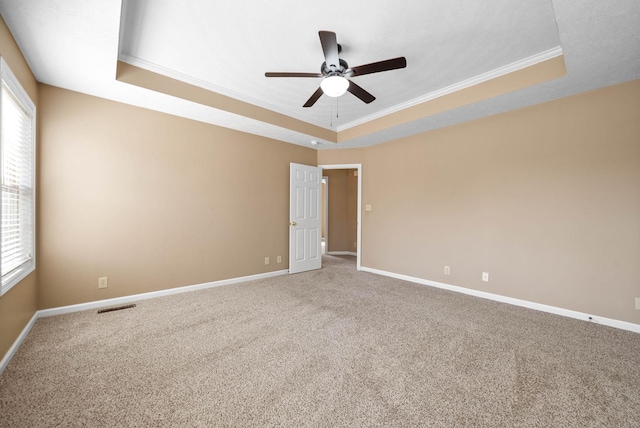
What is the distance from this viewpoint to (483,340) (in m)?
Result: 2.30

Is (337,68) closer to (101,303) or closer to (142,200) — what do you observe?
(142,200)

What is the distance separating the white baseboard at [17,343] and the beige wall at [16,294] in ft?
0.11

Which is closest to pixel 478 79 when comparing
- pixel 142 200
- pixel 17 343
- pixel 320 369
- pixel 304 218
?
pixel 304 218

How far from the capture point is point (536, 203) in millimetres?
3096

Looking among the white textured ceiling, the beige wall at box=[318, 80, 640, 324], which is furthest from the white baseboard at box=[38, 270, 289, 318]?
the beige wall at box=[318, 80, 640, 324]

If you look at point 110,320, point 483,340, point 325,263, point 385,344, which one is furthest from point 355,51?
point 325,263

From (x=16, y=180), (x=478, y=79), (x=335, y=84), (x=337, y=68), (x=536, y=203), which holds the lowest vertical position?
(x=536, y=203)

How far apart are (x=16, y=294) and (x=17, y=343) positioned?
404 millimetres

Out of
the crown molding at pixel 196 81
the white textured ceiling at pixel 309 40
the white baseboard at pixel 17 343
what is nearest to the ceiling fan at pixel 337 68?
the white textured ceiling at pixel 309 40

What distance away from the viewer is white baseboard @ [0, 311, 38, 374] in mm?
1815

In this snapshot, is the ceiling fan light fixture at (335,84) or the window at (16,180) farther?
the ceiling fan light fixture at (335,84)

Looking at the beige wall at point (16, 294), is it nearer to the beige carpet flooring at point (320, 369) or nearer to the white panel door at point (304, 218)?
the beige carpet flooring at point (320, 369)

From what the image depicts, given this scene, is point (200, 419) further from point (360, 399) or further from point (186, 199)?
point (186, 199)

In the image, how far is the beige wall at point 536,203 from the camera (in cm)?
260
